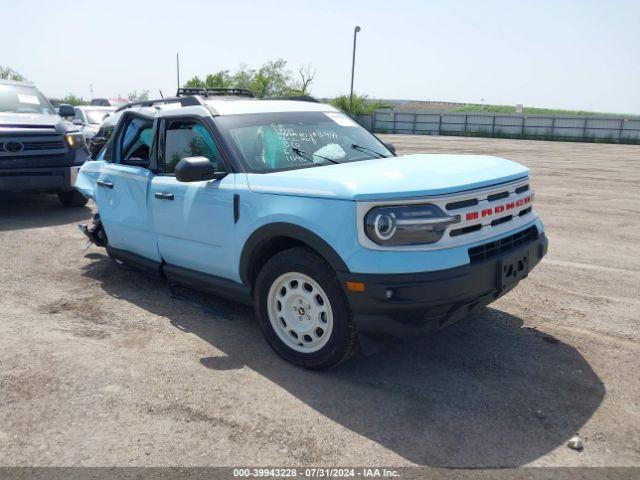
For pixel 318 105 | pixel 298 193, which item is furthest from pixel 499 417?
pixel 318 105

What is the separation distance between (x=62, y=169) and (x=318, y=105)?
532cm

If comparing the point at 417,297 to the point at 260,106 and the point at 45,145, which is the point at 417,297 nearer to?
the point at 260,106

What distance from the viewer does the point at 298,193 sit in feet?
11.8

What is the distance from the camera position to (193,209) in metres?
4.33

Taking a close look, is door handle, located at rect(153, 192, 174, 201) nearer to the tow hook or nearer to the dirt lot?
the dirt lot

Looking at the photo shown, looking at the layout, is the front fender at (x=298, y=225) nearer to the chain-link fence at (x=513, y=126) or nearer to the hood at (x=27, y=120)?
the hood at (x=27, y=120)

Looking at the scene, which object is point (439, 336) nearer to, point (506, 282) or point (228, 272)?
point (506, 282)

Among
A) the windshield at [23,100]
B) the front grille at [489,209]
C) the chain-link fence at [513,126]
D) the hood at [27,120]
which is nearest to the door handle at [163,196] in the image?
the front grille at [489,209]

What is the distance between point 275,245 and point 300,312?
1.66 feet

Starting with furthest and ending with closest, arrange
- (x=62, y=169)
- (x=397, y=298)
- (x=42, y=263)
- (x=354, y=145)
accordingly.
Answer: (x=62, y=169)
(x=42, y=263)
(x=354, y=145)
(x=397, y=298)

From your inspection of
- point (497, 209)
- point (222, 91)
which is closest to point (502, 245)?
point (497, 209)

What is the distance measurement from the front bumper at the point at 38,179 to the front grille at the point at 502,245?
24.0 feet

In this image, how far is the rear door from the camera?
494cm

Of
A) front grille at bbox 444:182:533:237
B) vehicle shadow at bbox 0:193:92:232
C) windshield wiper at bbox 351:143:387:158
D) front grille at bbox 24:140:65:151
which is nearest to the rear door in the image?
windshield wiper at bbox 351:143:387:158
